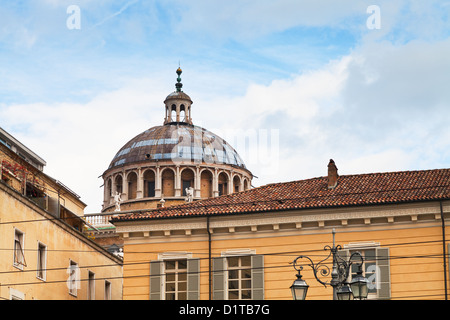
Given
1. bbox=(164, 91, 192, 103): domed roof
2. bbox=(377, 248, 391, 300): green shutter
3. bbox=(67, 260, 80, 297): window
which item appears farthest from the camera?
bbox=(164, 91, 192, 103): domed roof

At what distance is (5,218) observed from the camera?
1373 inches

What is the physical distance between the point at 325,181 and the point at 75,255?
10.4 meters

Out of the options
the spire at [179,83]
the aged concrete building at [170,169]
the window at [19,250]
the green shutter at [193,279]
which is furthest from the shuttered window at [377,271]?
the spire at [179,83]

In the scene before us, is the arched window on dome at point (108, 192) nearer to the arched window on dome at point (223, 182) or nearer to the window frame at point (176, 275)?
the arched window on dome at point (223, 182)

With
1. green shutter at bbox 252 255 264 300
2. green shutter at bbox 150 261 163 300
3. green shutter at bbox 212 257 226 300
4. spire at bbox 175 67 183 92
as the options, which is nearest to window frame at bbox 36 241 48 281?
green shutter at bbox 150 261 163 300

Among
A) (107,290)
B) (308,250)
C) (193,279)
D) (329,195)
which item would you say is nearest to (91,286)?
(107,290)

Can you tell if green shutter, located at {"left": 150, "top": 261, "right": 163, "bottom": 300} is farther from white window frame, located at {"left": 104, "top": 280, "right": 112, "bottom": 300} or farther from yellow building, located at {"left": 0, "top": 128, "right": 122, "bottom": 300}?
white window frame, located at {"left": 104, "top": 280, "right": 112, "bottom": 300}

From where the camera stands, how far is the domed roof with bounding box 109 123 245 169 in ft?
337

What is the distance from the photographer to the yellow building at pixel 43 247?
115ft

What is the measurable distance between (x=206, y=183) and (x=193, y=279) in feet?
223

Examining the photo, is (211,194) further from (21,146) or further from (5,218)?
(5,218)

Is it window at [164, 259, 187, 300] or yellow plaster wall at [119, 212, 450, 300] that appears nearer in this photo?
yellow plaster wall at [119, 212, 450, 300]
